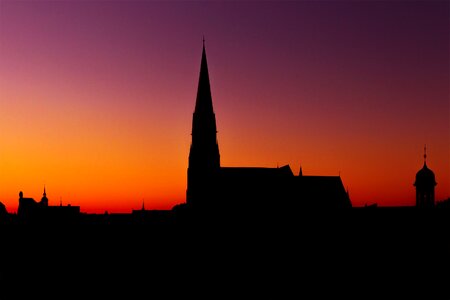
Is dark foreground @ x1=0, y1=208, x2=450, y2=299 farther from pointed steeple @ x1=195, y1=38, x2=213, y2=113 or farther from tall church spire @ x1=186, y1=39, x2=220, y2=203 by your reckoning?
pointed steeple @ x1=195, y1=38, x2=213, y2=113

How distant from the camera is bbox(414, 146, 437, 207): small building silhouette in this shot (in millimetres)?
76000

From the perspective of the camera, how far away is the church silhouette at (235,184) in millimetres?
81000

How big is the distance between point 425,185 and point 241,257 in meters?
25.7

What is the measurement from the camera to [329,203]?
8375 cm

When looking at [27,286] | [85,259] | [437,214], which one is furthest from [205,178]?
[27,286]

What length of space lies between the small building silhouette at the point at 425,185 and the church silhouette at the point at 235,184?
34.2 feet

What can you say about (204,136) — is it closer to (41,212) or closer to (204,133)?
(204,133)

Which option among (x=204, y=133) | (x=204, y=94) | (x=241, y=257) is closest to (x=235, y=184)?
(x=204, y=133)

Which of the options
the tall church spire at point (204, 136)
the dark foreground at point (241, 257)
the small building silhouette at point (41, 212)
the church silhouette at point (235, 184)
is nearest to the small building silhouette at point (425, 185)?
the dark foreground at point (241, 257)

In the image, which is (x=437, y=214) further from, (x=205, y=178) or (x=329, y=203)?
(x=205, y=178)

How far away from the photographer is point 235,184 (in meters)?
86.1

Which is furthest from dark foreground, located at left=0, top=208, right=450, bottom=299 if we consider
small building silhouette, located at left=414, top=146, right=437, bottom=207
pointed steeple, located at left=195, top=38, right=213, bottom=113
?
pointed steeple, located at left=195, top=38, right=213, bottom=113

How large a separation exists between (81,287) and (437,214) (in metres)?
43.4

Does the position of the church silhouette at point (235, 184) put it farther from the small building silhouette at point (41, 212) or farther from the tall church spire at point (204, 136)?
the small building silhouette at point (41, 212)
